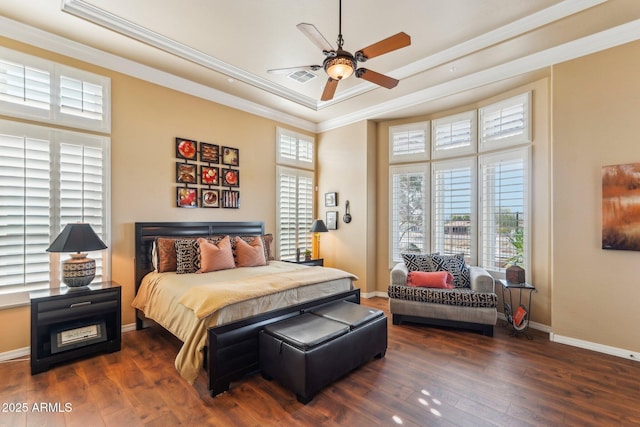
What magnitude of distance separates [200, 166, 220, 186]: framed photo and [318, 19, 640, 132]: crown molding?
2.73 m

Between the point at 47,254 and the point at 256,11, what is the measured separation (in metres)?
3.36

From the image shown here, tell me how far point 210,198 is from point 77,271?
6.17 ft

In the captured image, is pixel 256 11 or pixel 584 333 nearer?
pixel 256 11

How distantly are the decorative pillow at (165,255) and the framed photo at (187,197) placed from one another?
26.1 inches

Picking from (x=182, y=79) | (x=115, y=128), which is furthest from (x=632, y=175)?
(x=115, y=128)

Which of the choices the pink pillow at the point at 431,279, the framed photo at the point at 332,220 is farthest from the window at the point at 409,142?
the pink pillow at the point at 431,279

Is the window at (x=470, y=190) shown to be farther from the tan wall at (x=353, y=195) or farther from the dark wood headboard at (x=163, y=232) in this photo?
the dark wood headboard at (x=163, y=232)

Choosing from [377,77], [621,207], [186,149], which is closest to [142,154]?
[186,149]

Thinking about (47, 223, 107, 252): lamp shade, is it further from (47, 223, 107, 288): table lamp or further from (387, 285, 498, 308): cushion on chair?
(387, 285, 498, 308): cushion on chair

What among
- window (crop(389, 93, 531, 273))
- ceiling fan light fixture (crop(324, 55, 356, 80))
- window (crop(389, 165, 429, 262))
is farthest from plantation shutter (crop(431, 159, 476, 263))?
ceiling fan light fixture (crop(324, 55, 356, 80))

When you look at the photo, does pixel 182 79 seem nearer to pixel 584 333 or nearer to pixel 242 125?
pixel 242 125

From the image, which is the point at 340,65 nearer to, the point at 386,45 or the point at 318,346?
the point at 386,45

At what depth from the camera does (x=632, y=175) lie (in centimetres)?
290

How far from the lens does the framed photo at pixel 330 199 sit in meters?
5.69
